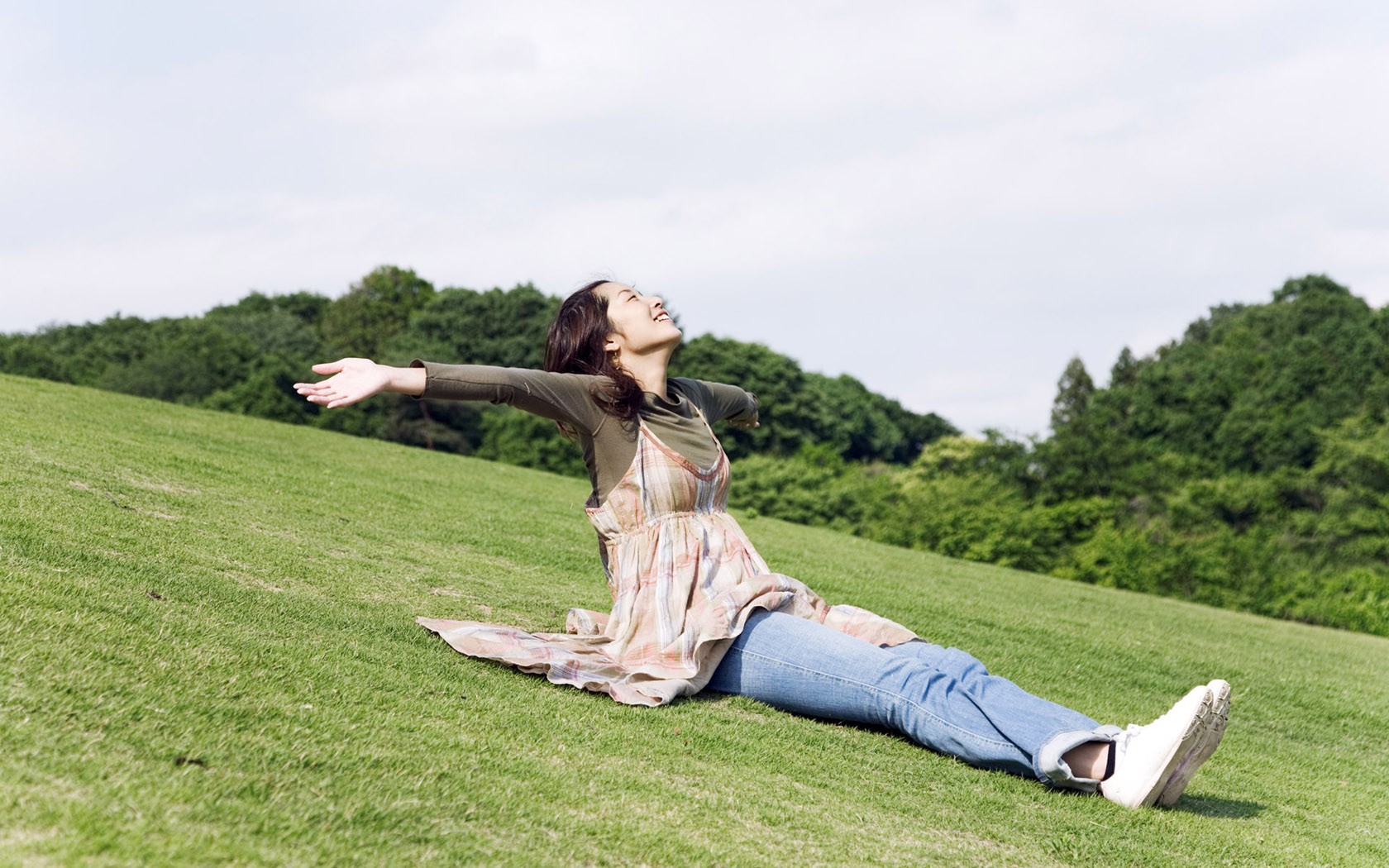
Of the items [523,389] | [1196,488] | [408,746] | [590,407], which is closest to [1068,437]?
[1196,488]

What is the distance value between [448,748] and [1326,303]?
5801 cm

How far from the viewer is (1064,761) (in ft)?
11.8

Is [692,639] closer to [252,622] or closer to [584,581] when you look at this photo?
[252,622]

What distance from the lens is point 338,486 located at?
34.6 ft

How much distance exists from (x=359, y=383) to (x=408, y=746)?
4.30ft

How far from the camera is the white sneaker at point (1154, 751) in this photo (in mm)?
3359

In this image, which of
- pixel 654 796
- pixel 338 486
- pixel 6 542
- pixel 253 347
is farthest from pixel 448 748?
pixel 253 347

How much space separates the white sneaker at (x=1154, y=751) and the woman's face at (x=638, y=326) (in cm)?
238

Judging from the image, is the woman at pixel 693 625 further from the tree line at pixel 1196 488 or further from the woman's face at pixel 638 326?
the tree line at pixel 1196 488

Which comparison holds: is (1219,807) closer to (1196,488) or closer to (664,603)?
(664,603)

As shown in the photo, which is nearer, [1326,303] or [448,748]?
[448,748]

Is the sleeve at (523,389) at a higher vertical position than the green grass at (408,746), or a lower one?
higher

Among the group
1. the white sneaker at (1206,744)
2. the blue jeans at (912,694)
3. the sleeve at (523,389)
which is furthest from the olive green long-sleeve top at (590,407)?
the white sneaker at (1206,744)

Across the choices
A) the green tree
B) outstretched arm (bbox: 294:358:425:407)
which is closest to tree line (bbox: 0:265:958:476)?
the green tree
